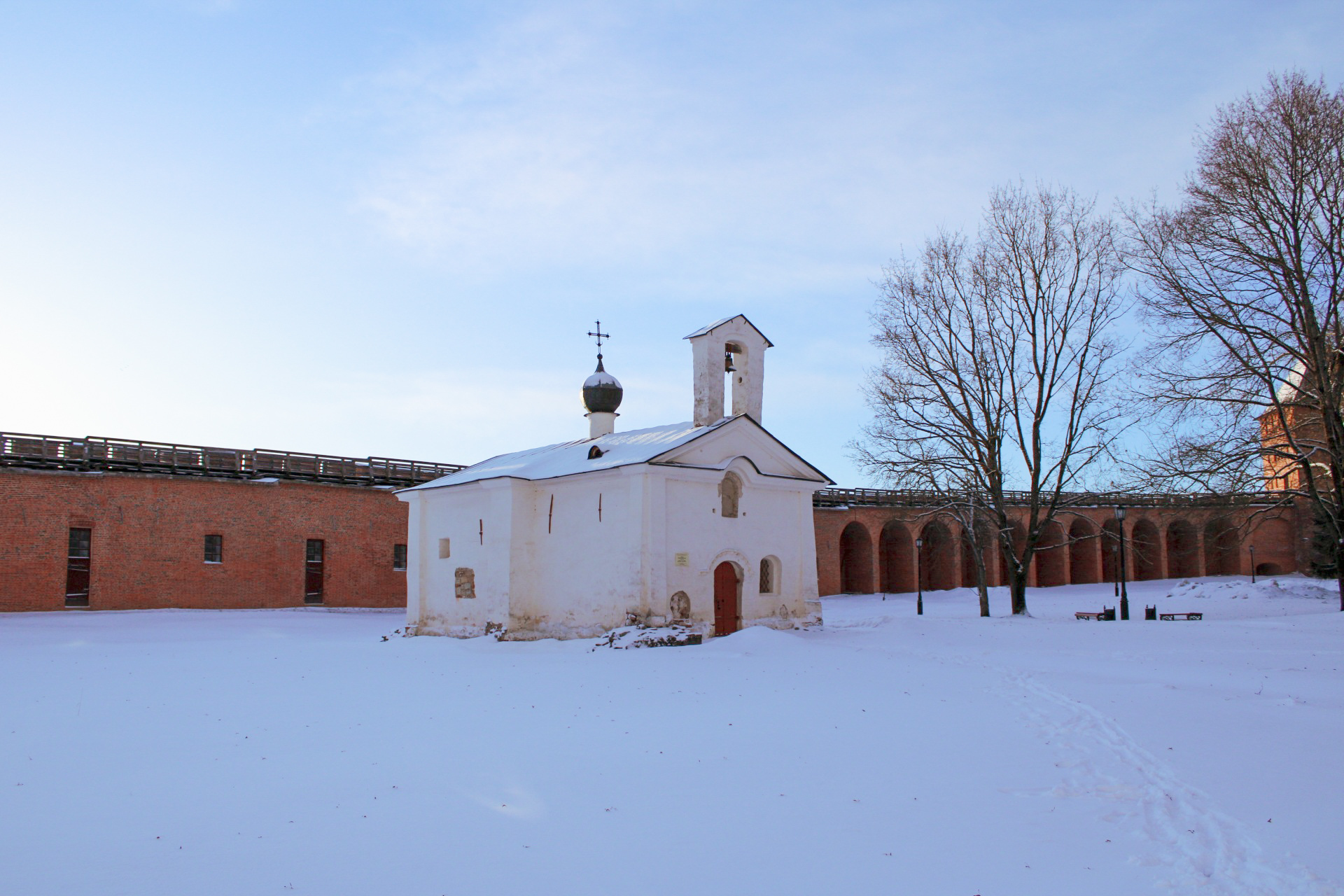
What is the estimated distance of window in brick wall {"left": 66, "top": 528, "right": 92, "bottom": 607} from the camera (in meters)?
26.4

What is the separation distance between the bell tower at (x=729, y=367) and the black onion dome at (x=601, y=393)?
4.80 meters

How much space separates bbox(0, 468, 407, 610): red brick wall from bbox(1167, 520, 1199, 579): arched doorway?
39.9 m

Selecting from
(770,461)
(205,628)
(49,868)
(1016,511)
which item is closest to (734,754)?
(49,868)

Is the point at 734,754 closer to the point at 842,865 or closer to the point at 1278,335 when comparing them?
the point at 842,865

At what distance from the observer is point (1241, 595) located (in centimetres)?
3078

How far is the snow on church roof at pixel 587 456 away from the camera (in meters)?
20.1

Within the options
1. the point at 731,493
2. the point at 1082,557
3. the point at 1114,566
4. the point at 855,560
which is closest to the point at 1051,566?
the point at 1082,557

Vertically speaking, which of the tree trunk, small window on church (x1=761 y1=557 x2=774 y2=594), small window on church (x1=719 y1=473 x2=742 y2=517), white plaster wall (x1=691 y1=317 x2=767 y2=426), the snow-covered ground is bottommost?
the snow-covered ground

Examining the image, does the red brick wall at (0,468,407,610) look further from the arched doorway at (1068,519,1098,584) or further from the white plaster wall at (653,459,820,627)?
the arched doorway at (1068,519,1098,584)

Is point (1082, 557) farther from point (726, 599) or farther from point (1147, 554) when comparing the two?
point (726, 599)

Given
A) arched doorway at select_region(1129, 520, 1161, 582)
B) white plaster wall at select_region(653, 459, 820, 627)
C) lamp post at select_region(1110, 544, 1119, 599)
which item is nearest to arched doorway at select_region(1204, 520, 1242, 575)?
arched doorway at select_region(1129, 520, 1161, 582)

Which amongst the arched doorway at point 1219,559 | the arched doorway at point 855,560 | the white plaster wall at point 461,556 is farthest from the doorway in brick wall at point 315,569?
the arched doorway at point 1219,559

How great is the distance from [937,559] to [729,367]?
1076 inches

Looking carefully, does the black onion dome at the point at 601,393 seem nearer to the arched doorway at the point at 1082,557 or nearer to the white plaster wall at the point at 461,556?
the white plaster wall at the point at 461,556
